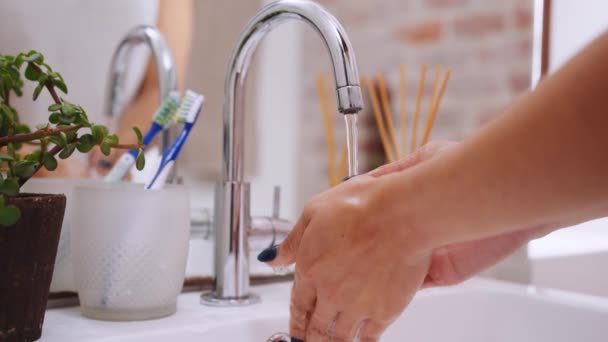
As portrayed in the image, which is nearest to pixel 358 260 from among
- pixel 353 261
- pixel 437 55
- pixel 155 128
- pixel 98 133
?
pixel 353 261

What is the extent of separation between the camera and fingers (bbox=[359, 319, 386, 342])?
18.8 inches

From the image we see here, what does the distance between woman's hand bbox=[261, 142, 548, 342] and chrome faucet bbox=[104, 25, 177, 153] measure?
350 millimetres

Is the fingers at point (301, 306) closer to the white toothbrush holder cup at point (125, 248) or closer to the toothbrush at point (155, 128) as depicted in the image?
the white toothbrush holder cup at point (125, 248)

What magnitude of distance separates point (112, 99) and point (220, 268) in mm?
260

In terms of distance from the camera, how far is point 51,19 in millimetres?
781

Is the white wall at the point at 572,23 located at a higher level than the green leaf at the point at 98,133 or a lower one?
higher

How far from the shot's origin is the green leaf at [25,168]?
503mm

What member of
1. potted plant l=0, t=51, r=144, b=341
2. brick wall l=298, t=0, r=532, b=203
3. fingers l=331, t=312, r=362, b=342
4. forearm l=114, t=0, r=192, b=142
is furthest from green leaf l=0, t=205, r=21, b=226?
brick wall l=298, t=0, r=532, b=203

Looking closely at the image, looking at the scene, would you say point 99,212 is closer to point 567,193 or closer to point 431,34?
point 567,193

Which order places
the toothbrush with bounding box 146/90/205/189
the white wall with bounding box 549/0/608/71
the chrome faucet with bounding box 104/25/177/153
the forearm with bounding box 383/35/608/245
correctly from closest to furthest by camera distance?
the forearm with bounding box 383/35/608/245, the toothbrush with bounding box 146/90/205/189, the chrome faucet with bounding box 104/25/177/153, the white wall with bounding box 549/0/608/71

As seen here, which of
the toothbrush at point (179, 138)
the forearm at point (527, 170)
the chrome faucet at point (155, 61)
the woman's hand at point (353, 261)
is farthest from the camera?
the chrome faucet at point (155, 61)

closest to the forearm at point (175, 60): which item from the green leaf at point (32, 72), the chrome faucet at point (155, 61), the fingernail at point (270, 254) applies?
the chrome faucet at point (155, 61)

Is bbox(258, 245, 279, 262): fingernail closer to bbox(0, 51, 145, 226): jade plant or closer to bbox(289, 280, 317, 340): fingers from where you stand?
bbox(289, 280, 317, 340): fingers

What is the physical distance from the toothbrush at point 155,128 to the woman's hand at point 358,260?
27cm
